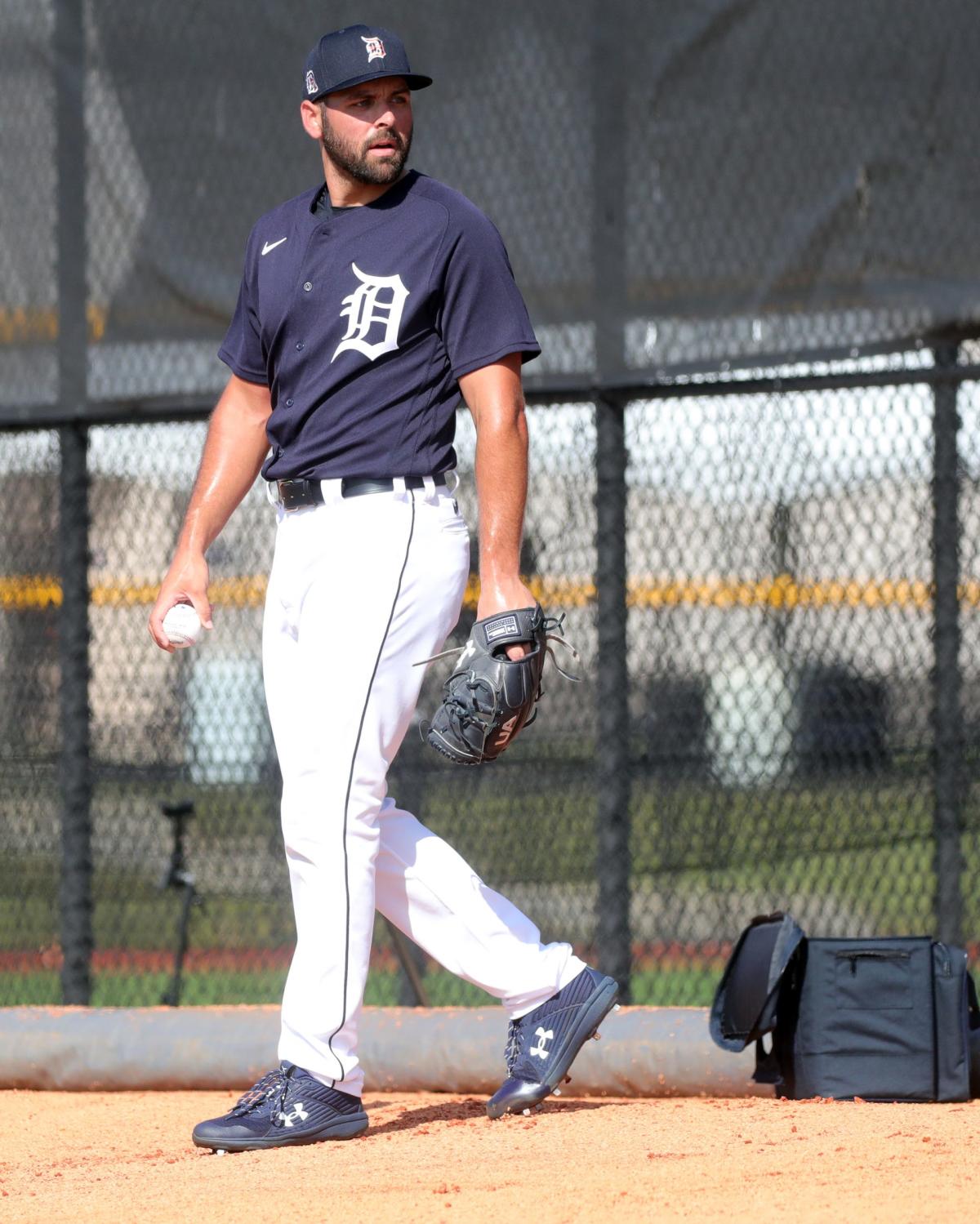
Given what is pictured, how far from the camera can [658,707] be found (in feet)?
15.1

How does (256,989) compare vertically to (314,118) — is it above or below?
below

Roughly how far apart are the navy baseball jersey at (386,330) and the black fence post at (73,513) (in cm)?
195

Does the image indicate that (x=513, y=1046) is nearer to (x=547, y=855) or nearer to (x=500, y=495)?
(x=500, y=495)

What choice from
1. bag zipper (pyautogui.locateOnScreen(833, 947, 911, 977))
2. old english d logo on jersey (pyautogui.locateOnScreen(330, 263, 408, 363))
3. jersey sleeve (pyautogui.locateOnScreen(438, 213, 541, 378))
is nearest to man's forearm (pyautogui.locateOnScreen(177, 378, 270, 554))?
old english d logo on jersey (pyautogui.locateOnScreen(330, 263, 408, 363))

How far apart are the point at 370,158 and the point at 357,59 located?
172 mm

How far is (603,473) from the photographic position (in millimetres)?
4555

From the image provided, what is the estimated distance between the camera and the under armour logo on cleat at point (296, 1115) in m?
3.00

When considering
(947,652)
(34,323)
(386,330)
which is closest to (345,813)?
(386,330)

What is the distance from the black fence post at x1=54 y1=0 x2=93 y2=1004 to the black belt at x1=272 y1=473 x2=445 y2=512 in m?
2.00

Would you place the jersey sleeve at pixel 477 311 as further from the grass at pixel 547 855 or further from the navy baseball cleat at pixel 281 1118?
the grass at pixel 547 855

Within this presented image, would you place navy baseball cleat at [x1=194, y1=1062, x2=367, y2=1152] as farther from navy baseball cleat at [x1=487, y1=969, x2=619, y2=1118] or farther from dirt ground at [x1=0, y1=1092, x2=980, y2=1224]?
navy baseball cleat at [x1=487, y1=969, x2=619, y2=1118]

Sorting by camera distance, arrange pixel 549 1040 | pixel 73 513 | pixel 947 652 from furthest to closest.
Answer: pixel 73 513 < pixel 947 652 < pixel 549 1040

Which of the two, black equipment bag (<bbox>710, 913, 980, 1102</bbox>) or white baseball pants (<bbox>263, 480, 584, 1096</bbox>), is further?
black equipment bag (<bbox>710, 913, 980, 1102</bbox>)

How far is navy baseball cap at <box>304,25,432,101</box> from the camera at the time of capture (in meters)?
3.10
